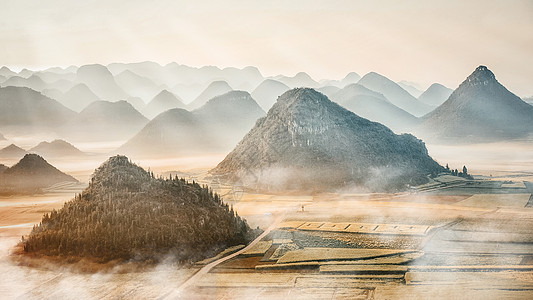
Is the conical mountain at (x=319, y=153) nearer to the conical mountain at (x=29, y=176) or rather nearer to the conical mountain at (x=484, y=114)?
the conical mountain at (x=29, y=176)

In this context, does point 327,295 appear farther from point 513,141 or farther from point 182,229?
point 513,141

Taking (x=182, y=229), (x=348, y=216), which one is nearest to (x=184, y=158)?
(x=348, y=216)

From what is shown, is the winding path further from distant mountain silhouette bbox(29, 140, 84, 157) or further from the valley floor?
distant mountain silhouette bbox(29, 140, 84, 157)

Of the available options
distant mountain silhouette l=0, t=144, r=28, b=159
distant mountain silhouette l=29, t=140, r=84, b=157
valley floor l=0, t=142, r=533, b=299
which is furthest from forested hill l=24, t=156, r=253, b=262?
distant mountain silhouette l=29, t=140, r=84, b=157

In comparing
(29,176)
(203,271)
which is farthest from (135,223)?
(29,176)

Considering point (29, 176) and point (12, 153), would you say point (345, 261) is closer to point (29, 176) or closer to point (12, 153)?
point (29, 176)

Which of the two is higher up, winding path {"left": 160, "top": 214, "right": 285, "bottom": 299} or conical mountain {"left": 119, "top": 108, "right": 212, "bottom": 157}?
conical mountain {"left": 119, "top": 108, "right": 212, "bottom": 157}

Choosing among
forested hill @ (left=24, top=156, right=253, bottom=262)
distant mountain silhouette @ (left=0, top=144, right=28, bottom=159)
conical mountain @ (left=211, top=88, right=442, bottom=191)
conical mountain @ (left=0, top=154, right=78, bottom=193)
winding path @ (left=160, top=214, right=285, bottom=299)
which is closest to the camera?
winding path @ (left=160, top=214, right=285, bottom=299)
